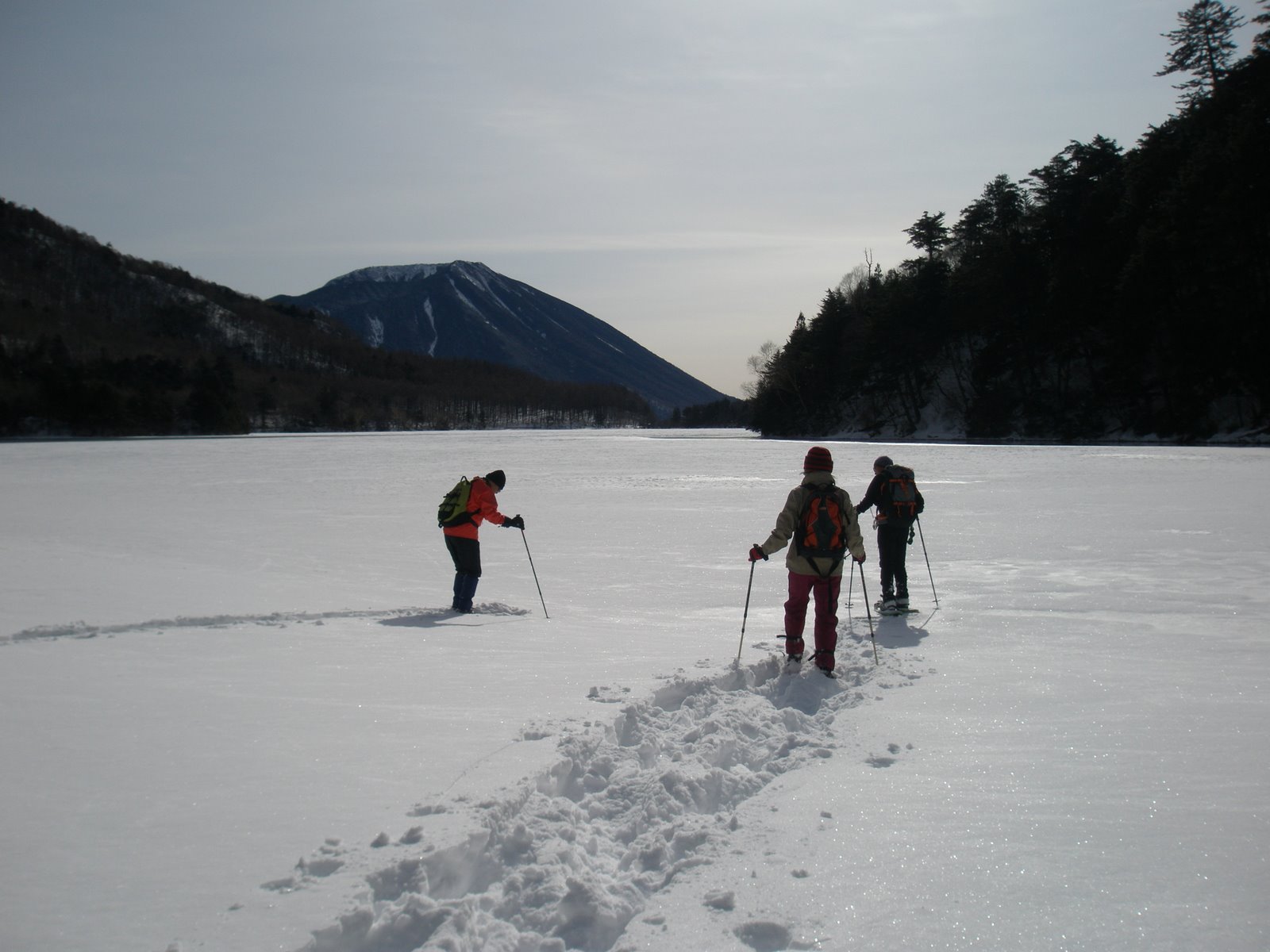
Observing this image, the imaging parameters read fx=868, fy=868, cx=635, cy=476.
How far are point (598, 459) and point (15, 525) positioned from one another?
26.6 m

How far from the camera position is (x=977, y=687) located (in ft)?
19.2

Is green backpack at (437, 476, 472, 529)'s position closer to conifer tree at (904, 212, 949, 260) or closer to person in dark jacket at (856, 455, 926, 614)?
person in dark jacket at (856, 455, 926, 614)

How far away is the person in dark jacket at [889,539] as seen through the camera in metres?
8.71

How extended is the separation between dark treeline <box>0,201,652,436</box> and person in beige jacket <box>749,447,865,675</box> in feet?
302

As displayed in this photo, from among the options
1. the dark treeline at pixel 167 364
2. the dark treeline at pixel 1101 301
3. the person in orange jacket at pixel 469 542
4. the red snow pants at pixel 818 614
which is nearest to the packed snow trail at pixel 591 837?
the red snow pants at pixel 818 614

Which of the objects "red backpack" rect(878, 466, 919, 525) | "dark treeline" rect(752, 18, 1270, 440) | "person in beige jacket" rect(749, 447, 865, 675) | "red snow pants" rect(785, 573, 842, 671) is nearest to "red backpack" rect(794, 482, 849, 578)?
"person in beige jacket" rect(749, 447, 865, 675)

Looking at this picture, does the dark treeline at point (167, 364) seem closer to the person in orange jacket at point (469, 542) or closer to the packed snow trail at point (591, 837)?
the person in orange jacket at point (469, 542)

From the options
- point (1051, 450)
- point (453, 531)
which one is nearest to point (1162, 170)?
point (1051, 450)

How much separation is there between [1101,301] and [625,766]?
5305 centimetres

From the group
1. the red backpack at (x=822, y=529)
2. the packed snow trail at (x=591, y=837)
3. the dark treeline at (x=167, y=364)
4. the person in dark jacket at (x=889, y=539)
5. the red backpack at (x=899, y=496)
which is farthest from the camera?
the dark treeline at (x=167, y=364)

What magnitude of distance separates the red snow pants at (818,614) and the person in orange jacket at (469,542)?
3528 mm

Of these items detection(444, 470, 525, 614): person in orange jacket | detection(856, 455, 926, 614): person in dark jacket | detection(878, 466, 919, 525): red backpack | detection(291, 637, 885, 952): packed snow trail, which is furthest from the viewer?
detection(444, 470, 525, 614): person in orange jacket

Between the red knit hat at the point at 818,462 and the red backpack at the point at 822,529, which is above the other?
the red knit hat at the point at 818,462

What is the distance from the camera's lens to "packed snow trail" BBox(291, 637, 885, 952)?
284 centimetres
